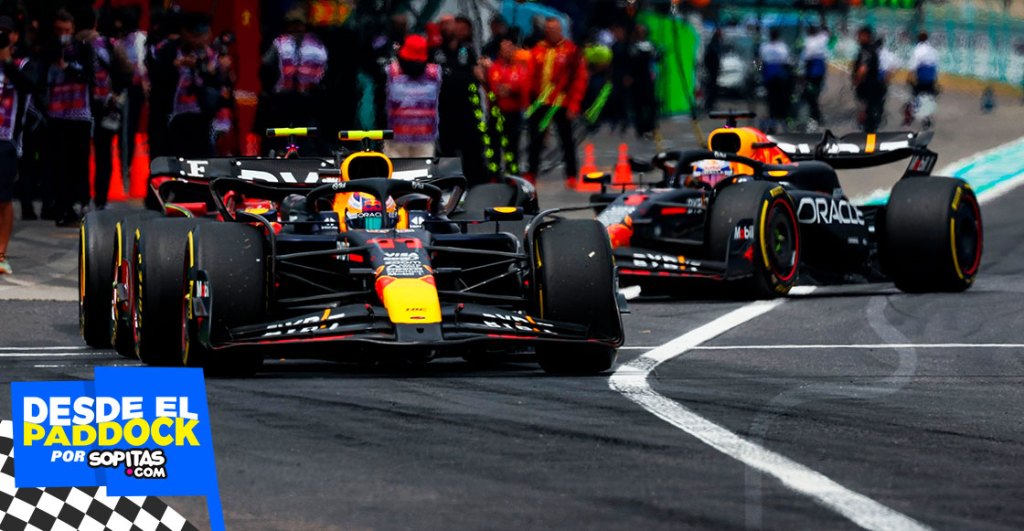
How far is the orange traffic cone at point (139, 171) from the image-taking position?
79.9ft

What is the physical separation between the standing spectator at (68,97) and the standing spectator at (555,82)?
626 cm

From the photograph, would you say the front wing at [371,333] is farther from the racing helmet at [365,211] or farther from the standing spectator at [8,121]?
the standing spectator at [8,121]

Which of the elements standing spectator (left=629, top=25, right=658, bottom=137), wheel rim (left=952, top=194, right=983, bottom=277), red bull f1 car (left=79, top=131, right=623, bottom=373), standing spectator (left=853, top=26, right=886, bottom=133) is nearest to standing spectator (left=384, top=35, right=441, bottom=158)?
wheel rim (left=952, top=194, right=983, bottom=277)

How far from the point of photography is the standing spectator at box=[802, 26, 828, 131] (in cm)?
3509

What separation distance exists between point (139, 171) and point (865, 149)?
995 centimetres

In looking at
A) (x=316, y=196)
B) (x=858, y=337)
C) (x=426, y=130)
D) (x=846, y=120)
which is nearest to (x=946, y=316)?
(x=858, y=337)

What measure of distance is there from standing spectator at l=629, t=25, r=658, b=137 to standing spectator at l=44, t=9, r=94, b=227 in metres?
13.8

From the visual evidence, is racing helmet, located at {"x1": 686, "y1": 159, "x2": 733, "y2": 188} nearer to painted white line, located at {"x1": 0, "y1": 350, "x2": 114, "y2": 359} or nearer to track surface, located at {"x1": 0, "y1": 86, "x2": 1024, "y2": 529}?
track surface, located at {"x1": 0, "y1": 86, "x2": 1024, "y2": 529}

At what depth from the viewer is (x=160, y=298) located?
1082 centimetres

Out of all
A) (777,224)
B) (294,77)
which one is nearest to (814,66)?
(294,77)

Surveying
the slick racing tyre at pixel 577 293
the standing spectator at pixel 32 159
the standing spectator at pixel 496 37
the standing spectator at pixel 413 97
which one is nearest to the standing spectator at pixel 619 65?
the standing spectator at pixel 496 37

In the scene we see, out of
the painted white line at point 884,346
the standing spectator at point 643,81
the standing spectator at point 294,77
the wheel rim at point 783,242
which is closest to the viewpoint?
the painted white line at point 884,346

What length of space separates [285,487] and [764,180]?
9.01m

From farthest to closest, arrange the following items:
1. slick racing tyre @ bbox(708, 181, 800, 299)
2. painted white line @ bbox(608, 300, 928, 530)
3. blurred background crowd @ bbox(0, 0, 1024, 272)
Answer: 1. blurred background crowd @ bbox(0, 0, 1024, 272)
2. slick racing tyre @ bbox(708, 181, 800, 299)
3. painted white line @ bbox(608, 300, 928, 530)
